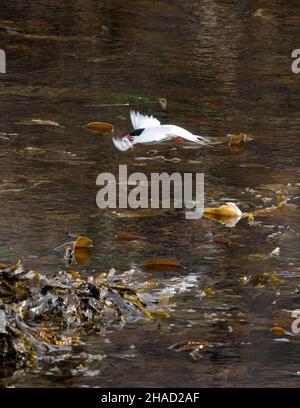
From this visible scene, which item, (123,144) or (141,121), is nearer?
(123,144)

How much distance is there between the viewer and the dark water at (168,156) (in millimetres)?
4680

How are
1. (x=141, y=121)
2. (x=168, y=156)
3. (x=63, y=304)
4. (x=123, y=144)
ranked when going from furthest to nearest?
1. (x=141, y=121)
2. (x=168, y=156)
3. (x=123, y=144)
4. (x=63, y=304)

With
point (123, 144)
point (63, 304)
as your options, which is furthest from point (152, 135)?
point (63, 304)

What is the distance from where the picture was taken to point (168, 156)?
23.8 ft

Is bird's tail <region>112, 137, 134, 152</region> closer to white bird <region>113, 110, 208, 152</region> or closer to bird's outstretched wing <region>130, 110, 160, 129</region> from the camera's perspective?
white bird <region>113, 110, 208, 152</region>

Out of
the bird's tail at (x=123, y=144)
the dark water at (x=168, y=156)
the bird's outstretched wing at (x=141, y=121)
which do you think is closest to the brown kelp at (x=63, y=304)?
the dark water at (x=168, y=156)

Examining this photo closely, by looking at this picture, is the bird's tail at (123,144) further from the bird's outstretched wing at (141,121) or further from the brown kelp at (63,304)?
the brown kelp at (63,304)

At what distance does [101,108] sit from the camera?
8.05m

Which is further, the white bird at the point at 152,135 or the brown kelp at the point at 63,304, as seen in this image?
the white bird at the point at 152,135

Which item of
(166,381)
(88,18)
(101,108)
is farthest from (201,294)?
(88,18)

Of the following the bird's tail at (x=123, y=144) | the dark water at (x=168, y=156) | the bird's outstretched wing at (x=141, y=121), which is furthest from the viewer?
the bird's outstretched wing at (x=141, y=121)

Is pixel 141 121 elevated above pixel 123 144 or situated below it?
above

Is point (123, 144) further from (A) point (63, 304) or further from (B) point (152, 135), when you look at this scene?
(A) point (63, 304)

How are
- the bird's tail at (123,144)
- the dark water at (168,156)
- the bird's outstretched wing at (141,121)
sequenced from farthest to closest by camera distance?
the bird's outstretched wing at (141,121) < the bird's tail at (123,144) < the dark water at (168,156)
